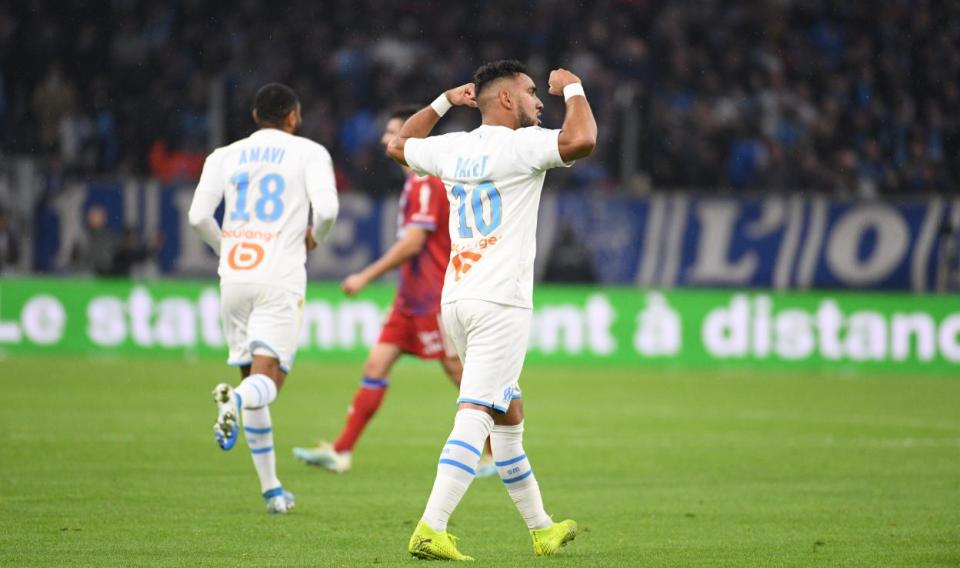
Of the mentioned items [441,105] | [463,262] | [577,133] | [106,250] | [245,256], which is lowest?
[106,250]

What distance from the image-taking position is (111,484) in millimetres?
9211

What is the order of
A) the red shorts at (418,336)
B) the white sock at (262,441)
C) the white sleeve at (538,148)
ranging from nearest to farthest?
the white sleeve at (538,148), the white sock at (262,441), the red shorts at (418,336)

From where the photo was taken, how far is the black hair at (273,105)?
844 centimetres

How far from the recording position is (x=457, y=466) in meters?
6.52

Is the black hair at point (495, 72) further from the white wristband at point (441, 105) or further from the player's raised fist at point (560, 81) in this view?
the white wristband at point (441, 105)

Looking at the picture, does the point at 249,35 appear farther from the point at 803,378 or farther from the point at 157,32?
the point at 803,378

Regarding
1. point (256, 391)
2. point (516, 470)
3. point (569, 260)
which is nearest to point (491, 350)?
point (516, 470)

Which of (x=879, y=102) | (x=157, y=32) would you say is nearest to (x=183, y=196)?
(x=157, y=32)

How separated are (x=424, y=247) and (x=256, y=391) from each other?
11.0 feet

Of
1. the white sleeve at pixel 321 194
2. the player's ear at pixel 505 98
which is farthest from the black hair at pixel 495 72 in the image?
the white sleeve at pixel 321 194

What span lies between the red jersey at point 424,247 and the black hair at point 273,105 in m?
2.34

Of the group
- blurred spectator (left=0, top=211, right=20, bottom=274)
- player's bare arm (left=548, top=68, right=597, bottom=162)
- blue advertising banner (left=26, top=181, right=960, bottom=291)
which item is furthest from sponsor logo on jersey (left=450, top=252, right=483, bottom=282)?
blurred spectator (left=0, top=211, right=20, bottom=274)

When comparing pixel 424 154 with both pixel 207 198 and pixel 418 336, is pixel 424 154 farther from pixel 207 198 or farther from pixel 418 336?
pixel 418 336

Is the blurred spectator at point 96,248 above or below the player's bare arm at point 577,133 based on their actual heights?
below
